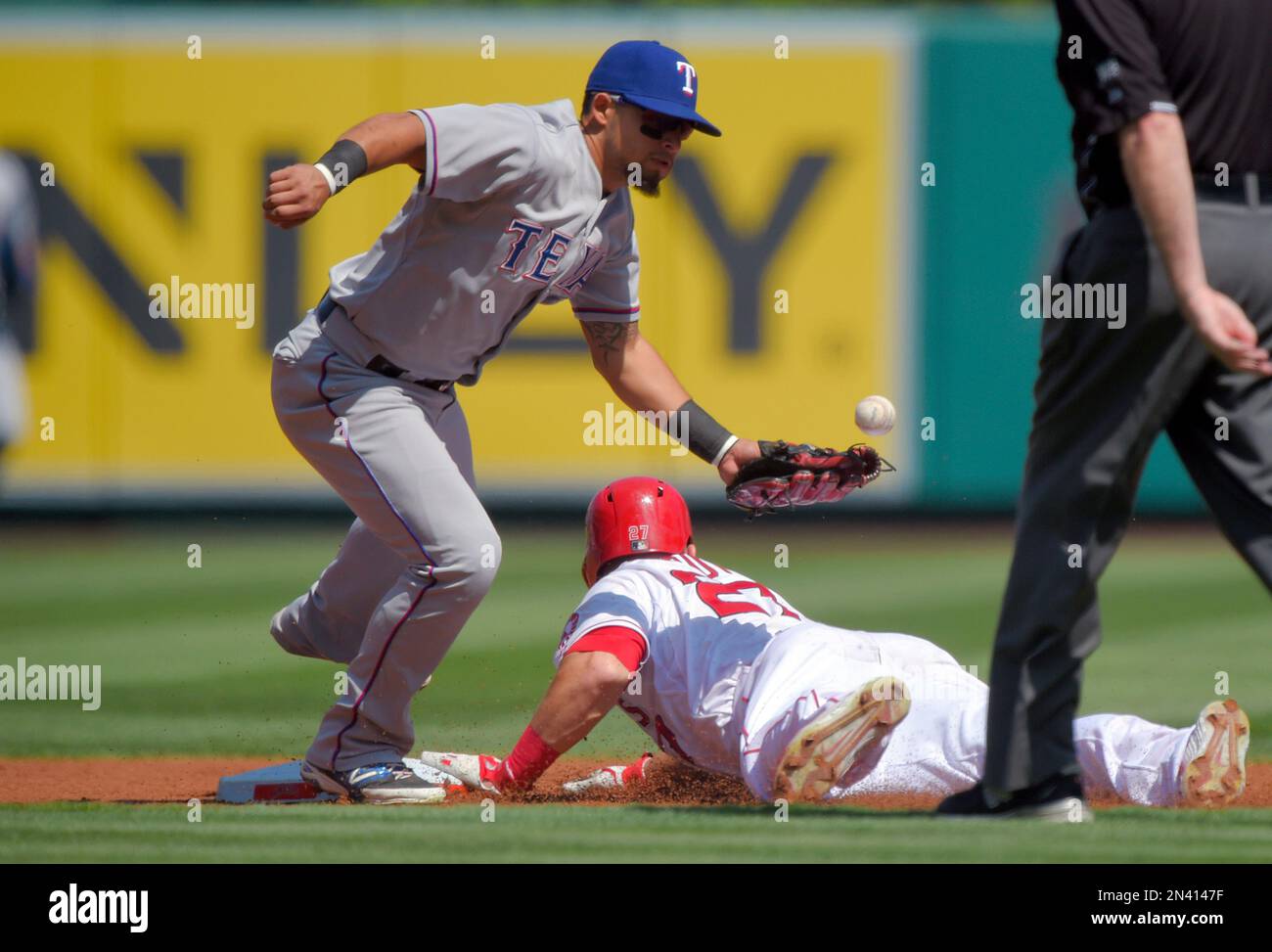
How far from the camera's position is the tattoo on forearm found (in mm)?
5574

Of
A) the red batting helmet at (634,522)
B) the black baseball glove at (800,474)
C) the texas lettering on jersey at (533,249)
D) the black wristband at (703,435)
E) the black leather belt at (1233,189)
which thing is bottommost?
the red batting helmet at (634,522)

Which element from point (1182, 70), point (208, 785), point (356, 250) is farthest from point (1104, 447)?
point (356, 250)

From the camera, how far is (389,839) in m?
3.92

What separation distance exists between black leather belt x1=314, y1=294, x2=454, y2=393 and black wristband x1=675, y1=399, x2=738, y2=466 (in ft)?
2.56

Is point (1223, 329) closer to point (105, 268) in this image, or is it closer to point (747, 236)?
point (747, 236)

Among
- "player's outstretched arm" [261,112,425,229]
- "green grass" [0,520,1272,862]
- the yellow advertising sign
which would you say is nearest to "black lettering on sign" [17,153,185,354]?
the yellow advertising sign

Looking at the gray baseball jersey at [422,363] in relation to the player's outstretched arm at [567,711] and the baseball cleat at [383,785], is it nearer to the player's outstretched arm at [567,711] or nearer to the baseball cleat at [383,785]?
the baseball cleat at [383,785]

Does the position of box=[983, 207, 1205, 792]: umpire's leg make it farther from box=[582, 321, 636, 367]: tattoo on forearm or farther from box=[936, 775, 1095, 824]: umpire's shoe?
box=[582, 321, 636, 367]: tattoo on forearm

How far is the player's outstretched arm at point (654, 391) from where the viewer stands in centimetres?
554

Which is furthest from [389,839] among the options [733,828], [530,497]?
[530,497]

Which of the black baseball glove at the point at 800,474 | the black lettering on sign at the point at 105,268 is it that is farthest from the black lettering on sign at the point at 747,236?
the black baseball glove at the point at 800,474

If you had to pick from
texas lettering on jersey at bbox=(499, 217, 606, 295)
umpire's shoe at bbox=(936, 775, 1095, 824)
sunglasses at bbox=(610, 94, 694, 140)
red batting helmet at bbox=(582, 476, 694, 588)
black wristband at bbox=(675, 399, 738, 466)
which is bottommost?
umpire's shoe at bbox=(936, 775, 1095, 824)

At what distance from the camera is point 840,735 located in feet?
14.7

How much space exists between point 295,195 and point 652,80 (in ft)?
3.98
